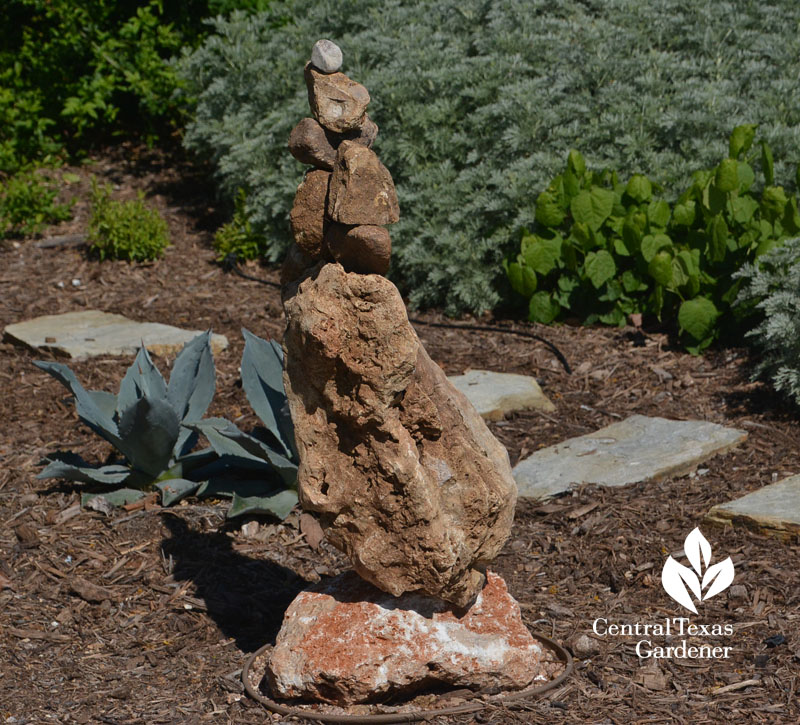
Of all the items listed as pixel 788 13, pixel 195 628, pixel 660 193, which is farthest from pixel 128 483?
pixel 788 13

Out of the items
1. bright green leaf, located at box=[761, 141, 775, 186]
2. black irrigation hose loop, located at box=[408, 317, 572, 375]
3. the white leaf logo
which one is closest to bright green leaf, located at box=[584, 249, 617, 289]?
black irrigation hose loop, located at box=[408, 317, 572, 375]

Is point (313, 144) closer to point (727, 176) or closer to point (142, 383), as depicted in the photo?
point (142, 383)

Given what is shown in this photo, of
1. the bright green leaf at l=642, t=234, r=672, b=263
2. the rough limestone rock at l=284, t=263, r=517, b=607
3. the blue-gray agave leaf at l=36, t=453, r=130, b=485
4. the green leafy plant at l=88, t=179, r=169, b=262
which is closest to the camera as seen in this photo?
the rough limestone rock at l=284, t=263, r=517, b=607

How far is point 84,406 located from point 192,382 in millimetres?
522

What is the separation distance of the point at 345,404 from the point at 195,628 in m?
1.43

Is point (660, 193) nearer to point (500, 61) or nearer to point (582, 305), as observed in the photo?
point (582, 305)

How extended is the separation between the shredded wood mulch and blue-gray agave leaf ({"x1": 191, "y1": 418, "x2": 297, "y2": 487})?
28 centimetres

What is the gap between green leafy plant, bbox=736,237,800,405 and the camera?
17.4ft

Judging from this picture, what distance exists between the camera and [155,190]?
9.80 m

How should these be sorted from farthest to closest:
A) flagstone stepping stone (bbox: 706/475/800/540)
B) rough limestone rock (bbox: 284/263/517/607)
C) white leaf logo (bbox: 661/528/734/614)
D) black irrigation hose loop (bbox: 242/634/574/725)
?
flagstone stepping stone (bbox: 706/475/800/540)
white leaf logo (bbox: 661/528/734/614)
black irrigation hose loop (bbox: 242/634/574/725)
rough limestone rock (bbox: 284/263/517/607)

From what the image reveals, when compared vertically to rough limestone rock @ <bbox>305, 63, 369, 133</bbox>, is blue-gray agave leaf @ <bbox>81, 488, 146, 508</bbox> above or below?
below

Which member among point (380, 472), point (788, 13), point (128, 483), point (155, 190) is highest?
point (788, 13)

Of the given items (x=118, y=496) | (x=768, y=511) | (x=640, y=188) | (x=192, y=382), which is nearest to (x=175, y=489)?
(x=118, y=496)

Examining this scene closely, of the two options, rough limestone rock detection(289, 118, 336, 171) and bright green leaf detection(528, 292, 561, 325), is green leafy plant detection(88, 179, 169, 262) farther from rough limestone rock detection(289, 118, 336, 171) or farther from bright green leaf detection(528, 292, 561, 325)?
rough limestone rock detection(289, 118, 336, 171)
